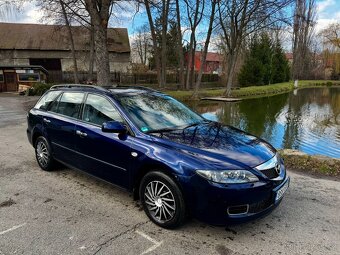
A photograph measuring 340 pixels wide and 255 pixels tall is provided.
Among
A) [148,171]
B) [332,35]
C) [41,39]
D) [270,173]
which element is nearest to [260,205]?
[270,173]

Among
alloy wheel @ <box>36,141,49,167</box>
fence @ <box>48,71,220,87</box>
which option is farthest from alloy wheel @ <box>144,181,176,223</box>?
fence @ <box>48,71,220,87</box>

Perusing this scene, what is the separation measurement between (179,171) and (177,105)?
72.9 inches

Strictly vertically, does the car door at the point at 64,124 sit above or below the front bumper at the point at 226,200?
above

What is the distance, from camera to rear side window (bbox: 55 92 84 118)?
15.7 ft

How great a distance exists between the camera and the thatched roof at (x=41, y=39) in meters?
38.4

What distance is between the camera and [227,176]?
3121 millimetres

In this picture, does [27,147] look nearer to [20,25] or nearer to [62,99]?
[62,99]

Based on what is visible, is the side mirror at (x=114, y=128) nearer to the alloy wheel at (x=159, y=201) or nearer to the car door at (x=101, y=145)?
the car door at (x=101, y=145)

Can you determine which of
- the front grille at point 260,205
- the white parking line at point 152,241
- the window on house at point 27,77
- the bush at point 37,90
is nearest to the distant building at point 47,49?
the window on house at point 27,77

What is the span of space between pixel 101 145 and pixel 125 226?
3.78 feet

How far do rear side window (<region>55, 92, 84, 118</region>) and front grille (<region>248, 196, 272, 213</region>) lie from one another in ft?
9.64

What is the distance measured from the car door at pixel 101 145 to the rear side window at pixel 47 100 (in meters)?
1.17

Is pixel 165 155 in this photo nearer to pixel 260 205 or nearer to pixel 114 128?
pixel 114 128

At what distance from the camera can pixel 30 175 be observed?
17.4ft
